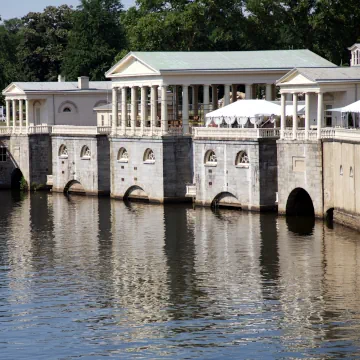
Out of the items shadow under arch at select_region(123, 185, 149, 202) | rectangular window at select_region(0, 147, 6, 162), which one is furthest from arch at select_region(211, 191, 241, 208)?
rectangular window at select_region(0, 147, 6, 162)

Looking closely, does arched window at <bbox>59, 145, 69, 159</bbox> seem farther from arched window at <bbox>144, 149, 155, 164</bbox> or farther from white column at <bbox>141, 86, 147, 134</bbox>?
arched window at <bbox>144, 149, 155, 164</bbox>

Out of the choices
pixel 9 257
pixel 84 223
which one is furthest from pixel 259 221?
pixel 9 257

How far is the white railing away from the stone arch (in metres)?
17.6

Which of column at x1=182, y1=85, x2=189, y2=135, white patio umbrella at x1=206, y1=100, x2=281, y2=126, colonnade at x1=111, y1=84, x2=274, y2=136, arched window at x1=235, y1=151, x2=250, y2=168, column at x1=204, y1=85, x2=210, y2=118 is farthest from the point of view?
column at x1=204, y1=85, x2=210, y2=118

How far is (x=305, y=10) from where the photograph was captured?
436ft

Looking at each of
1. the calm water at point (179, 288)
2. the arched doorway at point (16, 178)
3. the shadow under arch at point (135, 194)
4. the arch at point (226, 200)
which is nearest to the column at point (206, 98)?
the shadow under arch at point (135, 194)

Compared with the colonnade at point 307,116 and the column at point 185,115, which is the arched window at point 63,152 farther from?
the colonnade at point 307,116

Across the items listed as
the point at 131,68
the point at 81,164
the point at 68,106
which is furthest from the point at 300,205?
the point at 68,106

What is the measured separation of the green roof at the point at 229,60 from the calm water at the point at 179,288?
588 inches

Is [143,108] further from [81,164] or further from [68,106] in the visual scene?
[68,106]

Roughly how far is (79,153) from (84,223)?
72.0 feet

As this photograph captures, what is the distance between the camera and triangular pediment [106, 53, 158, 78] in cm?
9456

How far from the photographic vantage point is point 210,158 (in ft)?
286

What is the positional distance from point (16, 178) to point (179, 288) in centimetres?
5790
